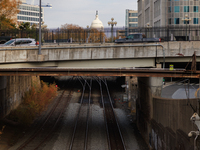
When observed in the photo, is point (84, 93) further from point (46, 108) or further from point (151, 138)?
point (151, 138)

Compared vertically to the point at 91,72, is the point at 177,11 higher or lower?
higher

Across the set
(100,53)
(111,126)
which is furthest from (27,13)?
(111,126)

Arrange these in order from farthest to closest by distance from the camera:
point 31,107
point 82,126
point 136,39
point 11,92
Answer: point 11,92 < point 31,107 < point 136,39 < point 82,126

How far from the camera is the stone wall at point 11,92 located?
26.8 metres

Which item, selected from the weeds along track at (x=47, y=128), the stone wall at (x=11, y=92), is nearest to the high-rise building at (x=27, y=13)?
the stone wall at (x=11, y=92)

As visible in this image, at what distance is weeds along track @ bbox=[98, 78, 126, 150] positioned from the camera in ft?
68.1

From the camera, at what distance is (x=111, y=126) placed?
25594 mm

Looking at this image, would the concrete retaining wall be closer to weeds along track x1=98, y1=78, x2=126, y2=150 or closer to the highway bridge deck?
the highway bridge deck

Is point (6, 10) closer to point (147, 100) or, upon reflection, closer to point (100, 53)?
point (100, 53)

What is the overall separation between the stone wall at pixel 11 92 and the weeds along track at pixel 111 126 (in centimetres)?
1058

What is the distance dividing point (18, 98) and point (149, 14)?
5317 cm

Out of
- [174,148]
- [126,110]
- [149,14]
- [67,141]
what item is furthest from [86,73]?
[149,14]

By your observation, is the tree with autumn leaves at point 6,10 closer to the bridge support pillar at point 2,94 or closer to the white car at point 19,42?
the white car at point 19,42

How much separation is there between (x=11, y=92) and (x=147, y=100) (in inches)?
630
